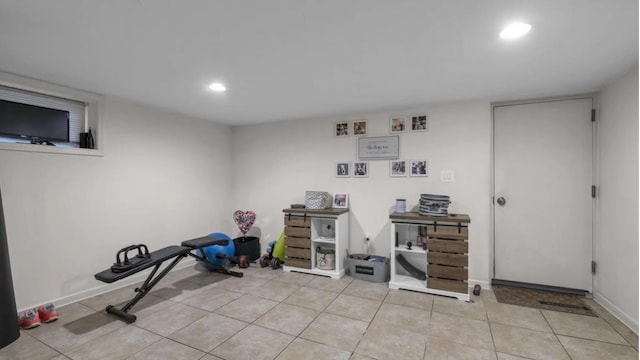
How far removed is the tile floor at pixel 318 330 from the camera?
83.3 inches

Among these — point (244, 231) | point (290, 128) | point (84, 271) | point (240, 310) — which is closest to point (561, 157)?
point (290, 128)

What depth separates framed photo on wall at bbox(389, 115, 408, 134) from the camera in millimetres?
3820

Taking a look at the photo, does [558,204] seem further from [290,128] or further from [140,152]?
[140,152]

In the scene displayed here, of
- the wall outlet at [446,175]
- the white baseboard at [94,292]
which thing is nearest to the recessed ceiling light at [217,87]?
the white baseboard at [94,292]

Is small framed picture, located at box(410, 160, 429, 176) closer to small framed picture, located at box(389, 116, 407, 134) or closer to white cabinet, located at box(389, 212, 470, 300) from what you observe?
small framed picture, located at box(389, 116, 407, 134)

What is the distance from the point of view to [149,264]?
9.06ft

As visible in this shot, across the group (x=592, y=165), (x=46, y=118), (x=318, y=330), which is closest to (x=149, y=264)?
(x=318, y=330)

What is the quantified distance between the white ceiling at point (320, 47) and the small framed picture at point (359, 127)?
0.82 m

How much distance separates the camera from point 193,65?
7.88 feet

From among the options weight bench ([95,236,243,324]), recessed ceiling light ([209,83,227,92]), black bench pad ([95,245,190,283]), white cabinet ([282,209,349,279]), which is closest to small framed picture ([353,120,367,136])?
white cabinet ([282,209,349,279])

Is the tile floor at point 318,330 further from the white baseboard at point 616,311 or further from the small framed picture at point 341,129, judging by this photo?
the small framed picture at point 341,129

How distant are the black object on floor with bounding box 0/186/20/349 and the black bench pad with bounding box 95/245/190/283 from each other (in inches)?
20.9

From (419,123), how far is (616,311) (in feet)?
8.99

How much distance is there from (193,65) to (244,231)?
9.37ft
